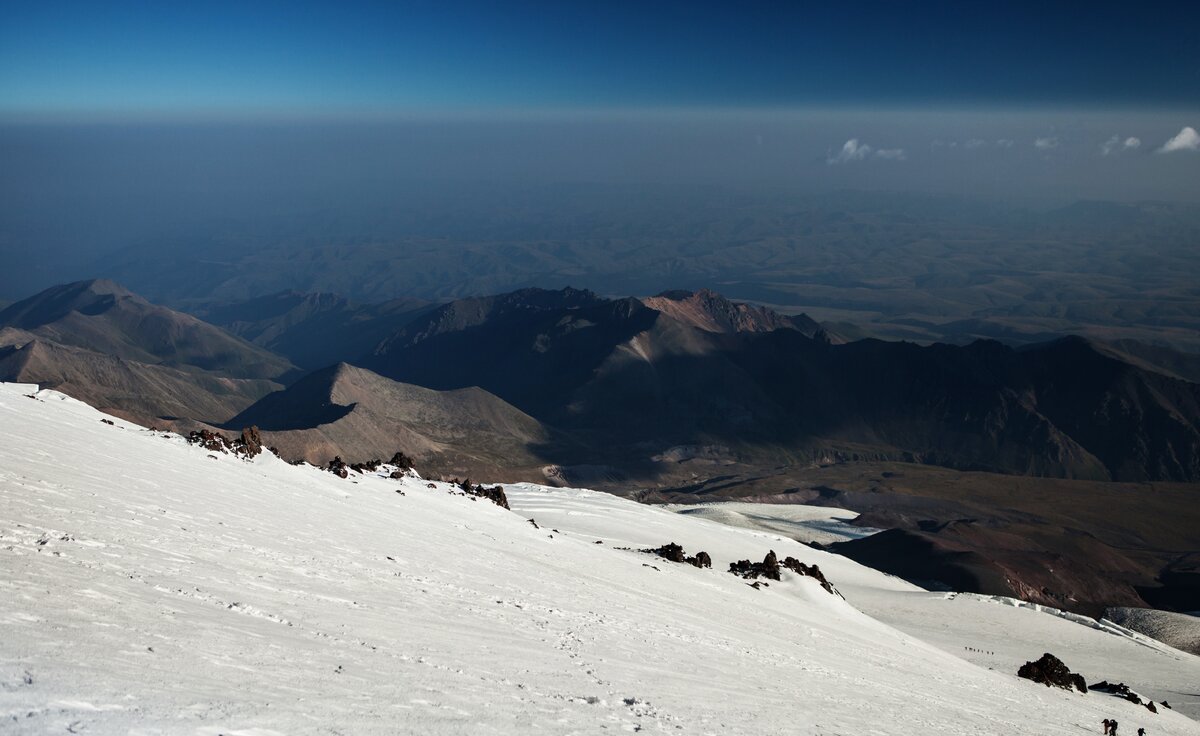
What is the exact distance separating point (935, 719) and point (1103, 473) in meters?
154

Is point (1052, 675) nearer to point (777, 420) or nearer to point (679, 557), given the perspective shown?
point (679, 557)

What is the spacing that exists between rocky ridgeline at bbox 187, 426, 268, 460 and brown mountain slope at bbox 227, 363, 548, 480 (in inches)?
2066

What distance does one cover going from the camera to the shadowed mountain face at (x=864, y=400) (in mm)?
146375

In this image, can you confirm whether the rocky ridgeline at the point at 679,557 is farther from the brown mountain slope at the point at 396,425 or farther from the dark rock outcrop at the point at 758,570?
the brown mountain slope at the point at 396,425

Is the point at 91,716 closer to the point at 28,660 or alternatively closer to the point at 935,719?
the point at 28,660

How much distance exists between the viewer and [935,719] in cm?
1332

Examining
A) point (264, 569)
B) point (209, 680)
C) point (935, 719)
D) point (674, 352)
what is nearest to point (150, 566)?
point (264, 569)

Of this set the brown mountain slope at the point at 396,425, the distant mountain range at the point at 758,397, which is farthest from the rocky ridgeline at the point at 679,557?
the distant mountain range at the point at 758,397

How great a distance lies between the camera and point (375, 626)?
32.8 feet

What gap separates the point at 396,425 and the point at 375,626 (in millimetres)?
90173

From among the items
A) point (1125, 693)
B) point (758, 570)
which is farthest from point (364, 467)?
point (1125, 693)

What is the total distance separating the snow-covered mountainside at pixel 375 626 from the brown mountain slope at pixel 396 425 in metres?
57.4

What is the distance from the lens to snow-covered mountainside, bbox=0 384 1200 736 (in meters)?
6.86

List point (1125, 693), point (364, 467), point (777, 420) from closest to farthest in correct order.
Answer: point (1125, 693) < point (364, 467) < point (777, 420)
